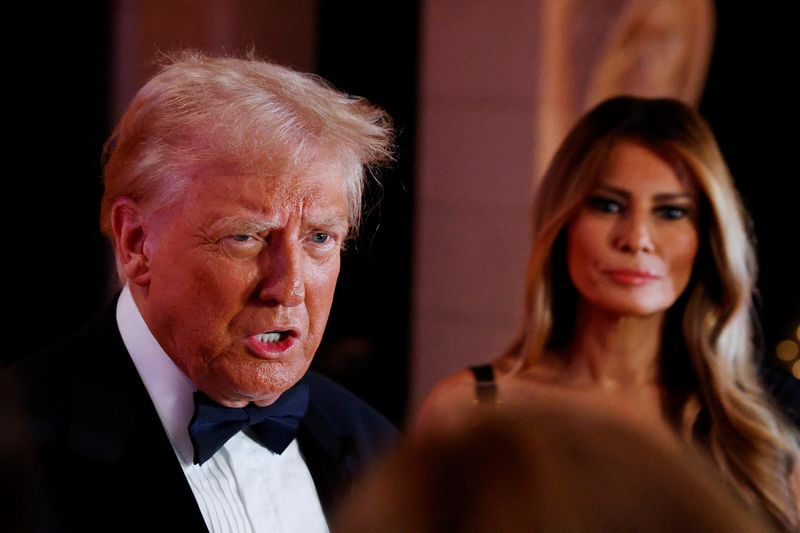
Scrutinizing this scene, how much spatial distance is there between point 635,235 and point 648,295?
14cm

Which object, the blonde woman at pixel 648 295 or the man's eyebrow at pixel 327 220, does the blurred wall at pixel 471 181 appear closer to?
the blonde woman at pixel 648 295

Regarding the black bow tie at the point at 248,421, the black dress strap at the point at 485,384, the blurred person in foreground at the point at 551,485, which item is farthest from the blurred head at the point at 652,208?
the blurred person in foreground at the point at 551,485

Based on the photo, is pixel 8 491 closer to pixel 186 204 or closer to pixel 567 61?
pixel 186 204

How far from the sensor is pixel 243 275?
1454mm

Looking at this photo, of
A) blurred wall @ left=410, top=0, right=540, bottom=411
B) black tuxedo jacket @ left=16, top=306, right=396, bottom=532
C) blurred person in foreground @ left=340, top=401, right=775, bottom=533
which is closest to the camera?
blurred person in foreground @ left=340, top=401, right=775, bottom=533

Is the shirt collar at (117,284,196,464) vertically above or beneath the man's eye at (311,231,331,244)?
beneath

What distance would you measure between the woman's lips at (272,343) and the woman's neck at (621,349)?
3.24 ft

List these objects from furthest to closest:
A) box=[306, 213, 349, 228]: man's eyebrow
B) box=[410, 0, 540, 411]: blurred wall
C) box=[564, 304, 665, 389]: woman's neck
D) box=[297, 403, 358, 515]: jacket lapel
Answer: box=[410, 0, 540, 411]: blurred wall < box=[564, 304, 665, 389]: woman's neck < box=[297, 403, 358, 515]: jacket lapel < box=[306, 213, 349, 228]: man's eyebrow

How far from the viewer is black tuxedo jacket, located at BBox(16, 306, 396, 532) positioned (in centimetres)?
135

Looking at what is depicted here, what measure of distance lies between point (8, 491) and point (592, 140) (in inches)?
67.2

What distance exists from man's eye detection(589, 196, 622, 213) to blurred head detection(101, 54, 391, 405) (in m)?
0.87

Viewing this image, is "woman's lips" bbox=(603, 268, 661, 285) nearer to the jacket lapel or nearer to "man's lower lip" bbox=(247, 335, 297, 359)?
the jacket lapel

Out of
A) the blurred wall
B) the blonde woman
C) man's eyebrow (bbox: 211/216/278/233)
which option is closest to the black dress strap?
the blonde woman

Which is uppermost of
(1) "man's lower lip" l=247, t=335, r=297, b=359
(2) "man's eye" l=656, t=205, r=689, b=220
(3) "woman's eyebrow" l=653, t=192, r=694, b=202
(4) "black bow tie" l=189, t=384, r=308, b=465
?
(3) "woman's eyebrow" l=653, t=192, r=694, b=202
